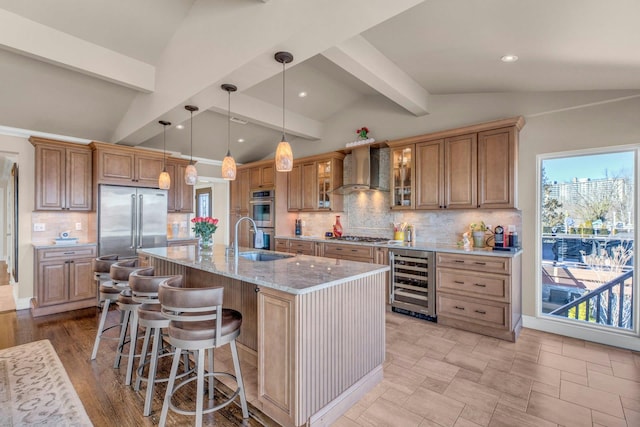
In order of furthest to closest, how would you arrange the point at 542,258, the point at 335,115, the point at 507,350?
the point at 335,115
the point at 542,258
the point at 507,350

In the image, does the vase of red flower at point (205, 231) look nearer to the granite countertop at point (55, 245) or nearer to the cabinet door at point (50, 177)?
the granite countertop at point (55, 245)

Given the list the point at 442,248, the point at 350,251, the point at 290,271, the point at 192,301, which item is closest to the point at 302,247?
the point at 350,251

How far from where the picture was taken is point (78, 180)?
4.64 metres

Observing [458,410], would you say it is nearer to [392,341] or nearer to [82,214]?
[392,341]

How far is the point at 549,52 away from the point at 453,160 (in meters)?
1.56

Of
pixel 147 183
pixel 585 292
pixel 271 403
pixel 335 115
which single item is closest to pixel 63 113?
pixel 147 183

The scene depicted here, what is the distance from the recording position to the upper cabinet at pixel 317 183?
17.5 ft

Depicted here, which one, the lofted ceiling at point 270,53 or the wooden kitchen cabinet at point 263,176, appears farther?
the wooden kitchen cabinet at point 263,176

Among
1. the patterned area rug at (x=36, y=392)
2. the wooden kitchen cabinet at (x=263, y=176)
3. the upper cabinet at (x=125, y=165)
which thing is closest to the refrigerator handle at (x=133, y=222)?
the upper cabinet at (x=125, y=165)

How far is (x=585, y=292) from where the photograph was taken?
11.4 ft

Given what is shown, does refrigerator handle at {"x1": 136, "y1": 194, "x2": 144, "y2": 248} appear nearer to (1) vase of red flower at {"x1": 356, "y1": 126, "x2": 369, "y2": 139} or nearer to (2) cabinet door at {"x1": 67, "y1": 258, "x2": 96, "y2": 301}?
(2) cabinet door at {"x1": 67, "y1": 258, "x2": 96, "y2": 301}

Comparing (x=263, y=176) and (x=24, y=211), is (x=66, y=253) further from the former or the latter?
(x=263, y=176)

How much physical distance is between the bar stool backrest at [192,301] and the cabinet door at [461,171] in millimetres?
3242

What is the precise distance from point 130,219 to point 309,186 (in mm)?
3014
